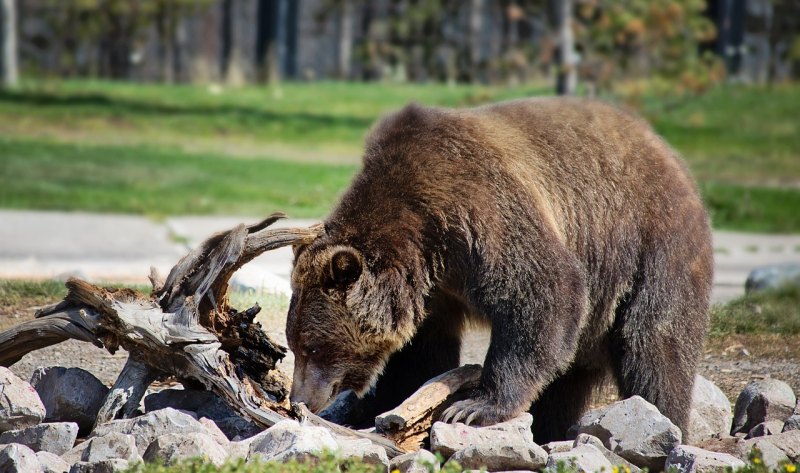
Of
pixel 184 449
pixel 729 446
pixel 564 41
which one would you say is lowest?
pixel 729 446

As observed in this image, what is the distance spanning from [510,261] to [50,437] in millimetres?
2107

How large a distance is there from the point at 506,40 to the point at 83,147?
36.7 feet

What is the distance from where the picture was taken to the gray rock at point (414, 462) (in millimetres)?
4230

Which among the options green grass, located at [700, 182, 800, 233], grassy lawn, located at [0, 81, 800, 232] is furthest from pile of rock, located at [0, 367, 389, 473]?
green grass, located at [700, 182, 800, 233]

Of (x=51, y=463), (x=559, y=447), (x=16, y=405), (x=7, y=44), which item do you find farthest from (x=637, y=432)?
(x=7, y=44)

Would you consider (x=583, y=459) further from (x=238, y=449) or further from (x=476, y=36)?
(x=476, y=36)

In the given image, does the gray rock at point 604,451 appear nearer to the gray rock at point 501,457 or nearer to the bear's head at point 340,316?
the gray rock at point 501,457

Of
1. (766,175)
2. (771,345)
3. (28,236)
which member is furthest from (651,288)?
(766,175)

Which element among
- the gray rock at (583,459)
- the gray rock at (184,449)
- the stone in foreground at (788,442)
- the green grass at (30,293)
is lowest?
the stone in foreground at (788,442)

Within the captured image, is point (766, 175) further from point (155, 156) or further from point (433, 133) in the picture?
point (433, 133)

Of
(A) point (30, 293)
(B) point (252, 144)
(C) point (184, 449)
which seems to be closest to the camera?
(C) point (184, 449)

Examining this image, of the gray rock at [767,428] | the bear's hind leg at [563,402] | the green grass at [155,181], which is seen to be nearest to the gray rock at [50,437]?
the bear's hind leg at [563,402]

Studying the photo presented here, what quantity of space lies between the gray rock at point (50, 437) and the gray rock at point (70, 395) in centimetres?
32

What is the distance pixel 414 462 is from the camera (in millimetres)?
4273
